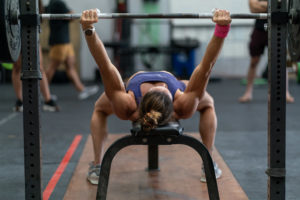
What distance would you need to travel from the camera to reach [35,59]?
1.76 metres

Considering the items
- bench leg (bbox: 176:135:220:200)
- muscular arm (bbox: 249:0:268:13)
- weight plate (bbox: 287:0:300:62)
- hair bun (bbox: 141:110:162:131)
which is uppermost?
muscular arm (bbox: 249:0:268:13)

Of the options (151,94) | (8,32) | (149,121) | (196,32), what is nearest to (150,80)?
(151,94)

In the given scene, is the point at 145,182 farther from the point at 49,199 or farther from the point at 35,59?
the point at 35,59

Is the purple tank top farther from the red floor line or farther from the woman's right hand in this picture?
the red floor line

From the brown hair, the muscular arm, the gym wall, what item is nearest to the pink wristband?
the brown hair

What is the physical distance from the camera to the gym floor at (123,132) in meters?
2.24

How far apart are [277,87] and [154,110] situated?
1.68 feet

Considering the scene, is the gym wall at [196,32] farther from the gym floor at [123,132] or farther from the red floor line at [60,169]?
the red floor line at [60,169]

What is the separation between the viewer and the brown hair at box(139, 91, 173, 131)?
1.75 meters

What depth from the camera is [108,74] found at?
6.13 ft

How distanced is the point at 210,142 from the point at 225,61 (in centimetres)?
672

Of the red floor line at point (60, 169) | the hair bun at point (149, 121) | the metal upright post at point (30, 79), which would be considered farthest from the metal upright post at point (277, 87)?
the red floor line at point (60, 169)

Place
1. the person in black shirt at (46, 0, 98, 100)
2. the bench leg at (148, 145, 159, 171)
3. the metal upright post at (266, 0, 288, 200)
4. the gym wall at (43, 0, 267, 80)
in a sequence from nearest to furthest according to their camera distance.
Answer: the metal upright post at (266, 0, 288, 200), the bench leg at (148, 145, 159, 171), the person in black shirt at (46, 0, 98, 100), the gym wall at (43, 0, 267, 80)

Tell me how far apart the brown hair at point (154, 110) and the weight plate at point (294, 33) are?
1.94 ft
